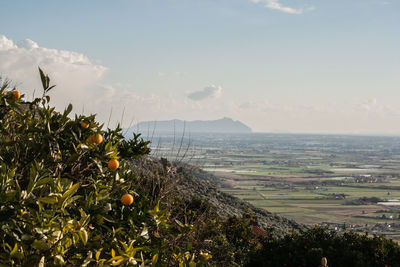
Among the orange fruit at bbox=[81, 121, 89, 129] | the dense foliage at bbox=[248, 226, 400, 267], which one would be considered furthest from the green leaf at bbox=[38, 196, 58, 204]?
the dense foliage at bbox=[248, 226, 400, 267]

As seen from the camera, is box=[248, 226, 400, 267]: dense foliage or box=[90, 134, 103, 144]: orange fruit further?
box=[248, 226, 400, 267]: dense foliage

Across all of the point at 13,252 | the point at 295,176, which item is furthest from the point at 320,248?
the point at 295,176

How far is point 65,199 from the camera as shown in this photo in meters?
2.12

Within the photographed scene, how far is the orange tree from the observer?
210 centimetres

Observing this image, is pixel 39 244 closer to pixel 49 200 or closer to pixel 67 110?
pixel 49 200

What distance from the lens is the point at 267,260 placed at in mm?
5727

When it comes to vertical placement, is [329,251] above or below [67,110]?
below

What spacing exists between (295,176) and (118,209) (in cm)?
8431

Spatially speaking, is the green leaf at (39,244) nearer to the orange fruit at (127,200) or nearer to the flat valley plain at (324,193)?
the orange fruit at (127,200)

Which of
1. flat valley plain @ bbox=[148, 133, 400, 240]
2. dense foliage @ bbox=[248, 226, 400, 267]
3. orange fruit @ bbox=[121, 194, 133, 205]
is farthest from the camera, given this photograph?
flat valley plain @ bbox=[148, 133, 400, 240]

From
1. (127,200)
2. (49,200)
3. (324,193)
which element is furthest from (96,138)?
(324,193)

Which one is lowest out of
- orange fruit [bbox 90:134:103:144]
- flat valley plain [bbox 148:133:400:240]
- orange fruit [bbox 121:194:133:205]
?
flat valley plain [bbox 148:133:400:240]

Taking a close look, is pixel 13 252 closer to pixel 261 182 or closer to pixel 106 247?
pixel 106 247

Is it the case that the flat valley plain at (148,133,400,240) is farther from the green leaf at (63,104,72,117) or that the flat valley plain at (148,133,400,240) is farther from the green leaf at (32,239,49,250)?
the green leaf at (32,239,49,250)
